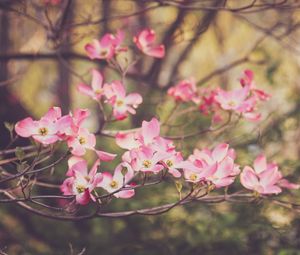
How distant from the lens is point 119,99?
153 centimetres

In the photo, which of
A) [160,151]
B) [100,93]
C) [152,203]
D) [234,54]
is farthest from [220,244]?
[234,54]

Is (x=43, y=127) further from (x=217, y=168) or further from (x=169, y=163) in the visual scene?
(x=217, y=168)

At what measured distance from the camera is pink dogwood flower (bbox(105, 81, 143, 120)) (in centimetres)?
151

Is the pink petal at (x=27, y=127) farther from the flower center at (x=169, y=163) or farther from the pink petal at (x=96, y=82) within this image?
the pink petal at (x=96, y=82)

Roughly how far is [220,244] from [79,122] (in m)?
1.23

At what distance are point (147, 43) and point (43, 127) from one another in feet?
2.47

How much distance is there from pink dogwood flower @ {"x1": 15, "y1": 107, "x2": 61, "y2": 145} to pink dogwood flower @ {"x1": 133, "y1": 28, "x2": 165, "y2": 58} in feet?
2.25

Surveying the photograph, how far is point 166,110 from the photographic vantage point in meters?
2.41

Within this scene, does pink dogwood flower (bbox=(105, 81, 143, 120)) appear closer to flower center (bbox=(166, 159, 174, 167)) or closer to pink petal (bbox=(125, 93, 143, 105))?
pink petal (bbox=(125, 93, 143, 105))

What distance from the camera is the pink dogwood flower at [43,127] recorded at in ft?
3.64

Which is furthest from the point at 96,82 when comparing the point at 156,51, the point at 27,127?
the point at 27,127

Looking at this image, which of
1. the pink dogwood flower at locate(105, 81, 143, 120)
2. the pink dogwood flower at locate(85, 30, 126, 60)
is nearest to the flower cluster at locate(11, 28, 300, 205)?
the pink dogwood flower at locate(105, 81, 143, 120)

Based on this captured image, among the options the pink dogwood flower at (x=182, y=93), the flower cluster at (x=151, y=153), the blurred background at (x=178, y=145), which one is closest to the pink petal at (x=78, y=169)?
the flower cluster at (x=151, y=153)

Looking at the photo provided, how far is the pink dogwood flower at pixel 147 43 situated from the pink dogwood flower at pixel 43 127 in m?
0.68
